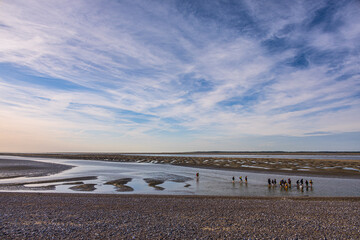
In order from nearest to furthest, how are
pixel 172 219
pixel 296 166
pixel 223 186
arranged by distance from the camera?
pixel 172 219, pixel 223 186, pixel 296 166

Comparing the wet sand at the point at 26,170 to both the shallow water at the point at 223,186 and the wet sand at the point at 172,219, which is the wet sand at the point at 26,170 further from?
the wet sand at the point at 172,219

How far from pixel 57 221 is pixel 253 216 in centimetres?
1509

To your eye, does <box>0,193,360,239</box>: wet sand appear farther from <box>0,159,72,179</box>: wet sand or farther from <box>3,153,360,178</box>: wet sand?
<box>3,153,360,178</box>: wet sand

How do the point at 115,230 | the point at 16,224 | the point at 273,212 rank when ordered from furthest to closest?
the point at 273,212, the point at 16,224, the point at 115,230

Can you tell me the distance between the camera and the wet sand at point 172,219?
13.5 m

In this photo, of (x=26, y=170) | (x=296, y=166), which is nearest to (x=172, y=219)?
(x=26, y=170)

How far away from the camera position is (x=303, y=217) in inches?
676

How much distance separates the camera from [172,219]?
16.6 m

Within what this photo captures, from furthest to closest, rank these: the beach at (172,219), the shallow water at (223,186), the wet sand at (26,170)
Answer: the wet sand at (26,170) → the shallow water at (223,186) → the beach at (172,219)

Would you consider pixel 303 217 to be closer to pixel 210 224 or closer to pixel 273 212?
pixel 273 212

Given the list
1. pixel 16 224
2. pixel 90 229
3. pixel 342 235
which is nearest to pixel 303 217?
pixel 342 235

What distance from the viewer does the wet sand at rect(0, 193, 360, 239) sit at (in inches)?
530

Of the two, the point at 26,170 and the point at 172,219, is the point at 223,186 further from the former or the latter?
the point at 26,170

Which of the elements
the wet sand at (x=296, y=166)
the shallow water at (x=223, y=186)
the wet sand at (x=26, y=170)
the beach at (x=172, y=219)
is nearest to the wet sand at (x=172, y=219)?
the beach at (x=172, y=219)
